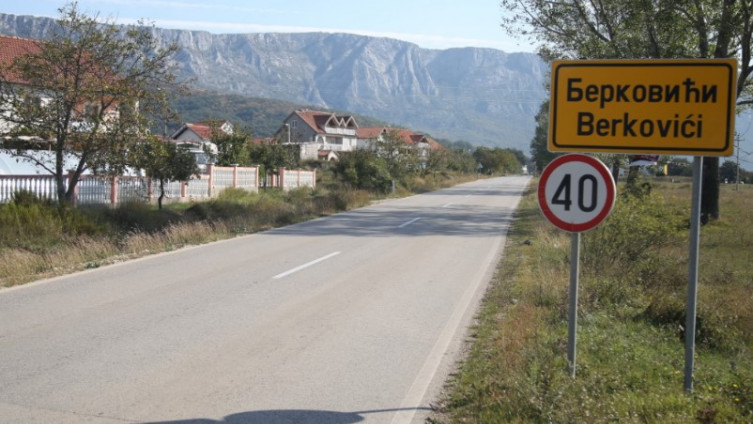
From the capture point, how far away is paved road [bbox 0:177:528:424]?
17.8 ft

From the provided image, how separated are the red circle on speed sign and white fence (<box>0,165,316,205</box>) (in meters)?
15.0

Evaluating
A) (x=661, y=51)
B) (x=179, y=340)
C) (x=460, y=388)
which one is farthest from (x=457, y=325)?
(x=661, y=51)

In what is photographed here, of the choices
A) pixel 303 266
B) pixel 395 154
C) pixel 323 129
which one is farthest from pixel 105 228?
pixel 323 129

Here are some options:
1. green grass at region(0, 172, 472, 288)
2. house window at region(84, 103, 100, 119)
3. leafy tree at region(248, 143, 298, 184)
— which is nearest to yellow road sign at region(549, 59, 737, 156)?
green grass at region(0, 172, 472, 288)

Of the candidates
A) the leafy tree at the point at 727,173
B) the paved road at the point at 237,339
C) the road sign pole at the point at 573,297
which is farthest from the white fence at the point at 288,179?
the leafy tree at the point at 727,173

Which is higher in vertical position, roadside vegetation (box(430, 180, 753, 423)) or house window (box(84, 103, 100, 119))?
house window (box(84, 103, 100, 119))

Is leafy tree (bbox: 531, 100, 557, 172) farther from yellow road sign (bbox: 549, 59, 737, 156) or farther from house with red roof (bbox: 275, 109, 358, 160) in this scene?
house with red roof (bbox: 275, 109, 358, 160)

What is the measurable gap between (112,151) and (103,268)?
6.30 meters

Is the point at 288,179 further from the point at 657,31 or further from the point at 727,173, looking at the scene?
the point at 727,173

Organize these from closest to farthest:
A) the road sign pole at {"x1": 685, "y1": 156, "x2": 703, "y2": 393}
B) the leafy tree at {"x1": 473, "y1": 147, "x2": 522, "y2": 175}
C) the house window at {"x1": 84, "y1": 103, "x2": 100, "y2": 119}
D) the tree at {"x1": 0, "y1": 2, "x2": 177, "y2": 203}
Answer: the road sign pole at {"x1": 685, "y1": 156, "x2": 703, "y2": 393} < the tree at {"x1": 0, "y1": 2, "x2": 177, "y2": 203} < the house window at {"x1": 84, "y1": 103, "x2": 100, "y2": 119} < the leafy tree at {"x1": 473, "y1": 147, "x2": 522, "y2": 175}

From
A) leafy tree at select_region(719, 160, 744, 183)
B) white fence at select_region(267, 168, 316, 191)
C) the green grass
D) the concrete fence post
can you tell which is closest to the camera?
the green grass

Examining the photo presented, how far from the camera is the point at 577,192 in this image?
219 inches

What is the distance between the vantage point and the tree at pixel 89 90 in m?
16.8

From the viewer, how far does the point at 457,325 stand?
855 centimetres
